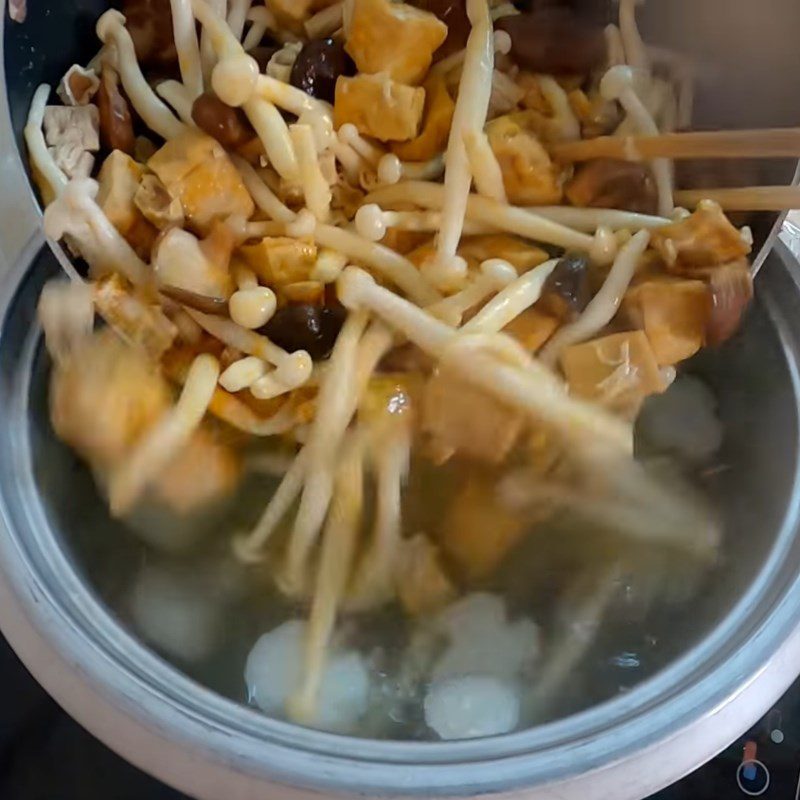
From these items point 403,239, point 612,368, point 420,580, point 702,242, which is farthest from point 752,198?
point 420,580

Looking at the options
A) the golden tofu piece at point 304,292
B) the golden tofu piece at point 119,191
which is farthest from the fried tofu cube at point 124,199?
the golden tofu piece at point 304,292

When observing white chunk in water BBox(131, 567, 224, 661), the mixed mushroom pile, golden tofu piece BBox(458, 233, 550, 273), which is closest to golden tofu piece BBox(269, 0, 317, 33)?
the mixed mushroom pile

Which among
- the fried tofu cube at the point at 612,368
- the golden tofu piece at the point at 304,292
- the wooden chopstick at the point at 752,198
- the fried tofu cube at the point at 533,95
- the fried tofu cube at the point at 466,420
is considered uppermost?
the fried tofu cube at the point at 533,95

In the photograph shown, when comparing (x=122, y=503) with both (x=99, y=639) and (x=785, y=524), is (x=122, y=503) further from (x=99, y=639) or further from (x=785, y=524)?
(x=785, y=524)

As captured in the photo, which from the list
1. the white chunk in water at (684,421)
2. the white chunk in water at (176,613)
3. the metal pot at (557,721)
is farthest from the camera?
the white chunk in water at (684,421)

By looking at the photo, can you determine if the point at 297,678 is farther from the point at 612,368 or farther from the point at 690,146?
the point at 690,146

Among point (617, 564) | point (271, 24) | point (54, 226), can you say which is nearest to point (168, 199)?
point (54, 226)

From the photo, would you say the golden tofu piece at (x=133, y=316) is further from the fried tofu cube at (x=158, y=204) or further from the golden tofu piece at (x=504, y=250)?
the golden tofu piece at (x=504, y=250)
